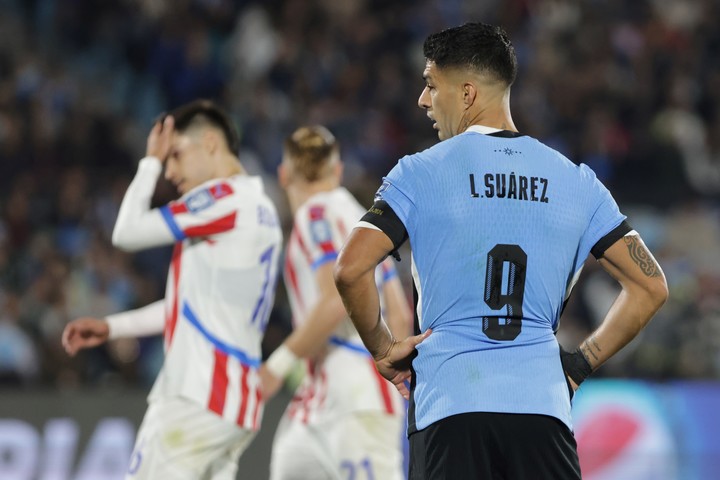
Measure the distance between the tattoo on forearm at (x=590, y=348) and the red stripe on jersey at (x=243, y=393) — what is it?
1.94m

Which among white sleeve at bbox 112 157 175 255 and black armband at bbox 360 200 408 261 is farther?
white sleeve at bbox 112 157 175 255

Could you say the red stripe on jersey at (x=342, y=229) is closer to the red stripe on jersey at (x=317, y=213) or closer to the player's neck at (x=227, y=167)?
the red stripe on jersey at (x=317, y=213)

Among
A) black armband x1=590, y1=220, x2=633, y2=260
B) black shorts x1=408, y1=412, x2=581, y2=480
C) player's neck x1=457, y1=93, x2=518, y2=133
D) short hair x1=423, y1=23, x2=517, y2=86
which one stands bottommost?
black shorts x1=408, y1=412, x2=581, y2=480

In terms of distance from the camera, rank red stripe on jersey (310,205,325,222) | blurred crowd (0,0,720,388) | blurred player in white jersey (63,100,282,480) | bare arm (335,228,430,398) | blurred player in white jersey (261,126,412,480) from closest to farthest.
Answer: bare arm (335,228,430,398), blurred player in white jersey (63,100,282,480), blurred player in white jersey (261,126,412,480), red stripe on jersey (310,205,325,222), blurred crowd (0,0,720,388)

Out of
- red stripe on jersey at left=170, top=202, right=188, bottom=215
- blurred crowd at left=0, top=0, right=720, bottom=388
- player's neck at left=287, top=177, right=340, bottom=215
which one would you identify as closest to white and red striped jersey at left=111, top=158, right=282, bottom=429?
red stripe on jersey at left=170, top=202, right=188, bottom=215

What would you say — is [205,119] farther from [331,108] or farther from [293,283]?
[331,108]

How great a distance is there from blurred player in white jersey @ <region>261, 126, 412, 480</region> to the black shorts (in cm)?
231

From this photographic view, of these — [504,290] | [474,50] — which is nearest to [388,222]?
[504,290]

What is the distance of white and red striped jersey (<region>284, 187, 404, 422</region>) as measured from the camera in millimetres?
6137

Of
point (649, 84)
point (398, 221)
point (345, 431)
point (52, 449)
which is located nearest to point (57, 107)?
point (52, 449)

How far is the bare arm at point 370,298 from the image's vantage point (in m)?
3.69

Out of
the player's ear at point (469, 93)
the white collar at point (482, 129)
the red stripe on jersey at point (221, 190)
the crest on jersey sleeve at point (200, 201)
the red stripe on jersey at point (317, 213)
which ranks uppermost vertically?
the player's ear at point (469, 93)

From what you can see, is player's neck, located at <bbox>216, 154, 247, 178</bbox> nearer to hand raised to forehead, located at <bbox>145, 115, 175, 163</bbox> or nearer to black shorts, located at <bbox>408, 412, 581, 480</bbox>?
hand raised to forehead, located at <bbox>145, 115, 175, 163</bbox>

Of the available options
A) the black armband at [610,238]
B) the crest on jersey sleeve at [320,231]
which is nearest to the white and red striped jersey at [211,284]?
the crest on jersey sleeve at [320,231]
